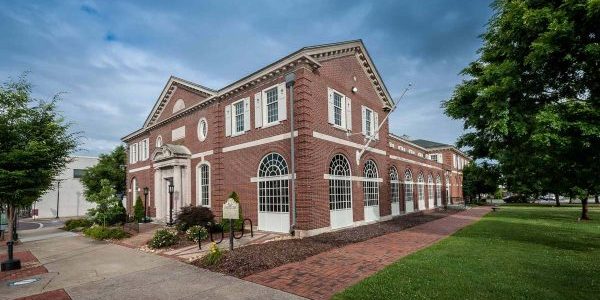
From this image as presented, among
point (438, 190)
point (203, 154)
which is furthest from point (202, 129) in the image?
point (438, 190)

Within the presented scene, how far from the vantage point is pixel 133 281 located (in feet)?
25.7

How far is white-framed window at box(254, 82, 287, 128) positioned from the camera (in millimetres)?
14656

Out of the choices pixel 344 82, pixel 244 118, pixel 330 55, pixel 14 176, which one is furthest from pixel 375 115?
pixel 14 176

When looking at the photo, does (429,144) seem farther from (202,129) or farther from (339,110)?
(202,129)

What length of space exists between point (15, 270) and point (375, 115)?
1805 centimetres

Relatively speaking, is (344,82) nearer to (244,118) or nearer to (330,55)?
(330,55)

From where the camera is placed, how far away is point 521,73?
9820 mm

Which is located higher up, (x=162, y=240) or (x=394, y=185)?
(x=394, y=185)

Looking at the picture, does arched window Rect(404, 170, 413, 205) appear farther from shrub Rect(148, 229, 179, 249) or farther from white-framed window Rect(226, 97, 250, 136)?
shrub Rect(148, 229, 179, 249)

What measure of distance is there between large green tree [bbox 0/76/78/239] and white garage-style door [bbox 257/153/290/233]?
8171 mm

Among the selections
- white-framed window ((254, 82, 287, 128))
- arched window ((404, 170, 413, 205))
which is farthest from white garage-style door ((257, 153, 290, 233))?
arched window ((404, 170, 413, 205))

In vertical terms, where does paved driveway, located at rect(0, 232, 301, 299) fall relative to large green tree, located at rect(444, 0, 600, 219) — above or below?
below

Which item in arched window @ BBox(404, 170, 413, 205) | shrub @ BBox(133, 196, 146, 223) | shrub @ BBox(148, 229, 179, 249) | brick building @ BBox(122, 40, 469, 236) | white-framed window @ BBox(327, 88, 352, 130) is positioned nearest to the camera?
shrub @ BBox(148, 229, 179, 249)

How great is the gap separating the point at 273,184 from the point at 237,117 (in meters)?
4.66
